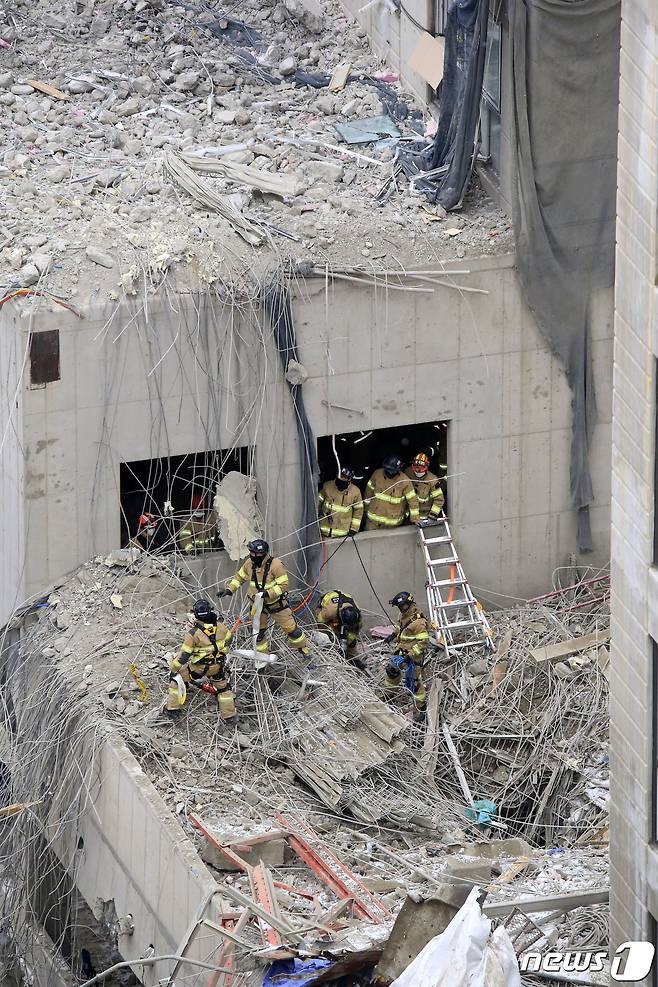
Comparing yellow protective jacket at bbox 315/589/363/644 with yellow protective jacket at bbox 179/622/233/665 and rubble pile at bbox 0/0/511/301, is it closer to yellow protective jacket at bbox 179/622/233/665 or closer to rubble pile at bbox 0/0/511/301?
yellow protective jacket at bbox 179/622/233/665

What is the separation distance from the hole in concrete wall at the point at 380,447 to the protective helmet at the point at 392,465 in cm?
46

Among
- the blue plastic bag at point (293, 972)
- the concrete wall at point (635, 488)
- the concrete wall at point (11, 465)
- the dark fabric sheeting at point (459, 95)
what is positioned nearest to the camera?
the concrete wall at point (635, 488)

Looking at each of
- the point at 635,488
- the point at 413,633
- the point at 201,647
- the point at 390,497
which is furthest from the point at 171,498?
the point at 635,488

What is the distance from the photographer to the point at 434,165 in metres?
23.2

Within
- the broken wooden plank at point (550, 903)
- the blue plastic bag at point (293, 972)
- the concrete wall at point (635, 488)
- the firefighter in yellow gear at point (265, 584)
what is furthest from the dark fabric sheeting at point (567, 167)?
the blue plastic bag at point (293, 972)

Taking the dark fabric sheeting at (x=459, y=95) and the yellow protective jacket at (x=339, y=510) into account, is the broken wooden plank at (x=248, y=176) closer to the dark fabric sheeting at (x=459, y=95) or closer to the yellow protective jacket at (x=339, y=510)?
the dark fabric sheeting at (x=459, y=95)

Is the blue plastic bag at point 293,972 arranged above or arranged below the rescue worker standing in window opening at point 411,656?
below

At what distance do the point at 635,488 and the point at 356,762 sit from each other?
5.36 meters

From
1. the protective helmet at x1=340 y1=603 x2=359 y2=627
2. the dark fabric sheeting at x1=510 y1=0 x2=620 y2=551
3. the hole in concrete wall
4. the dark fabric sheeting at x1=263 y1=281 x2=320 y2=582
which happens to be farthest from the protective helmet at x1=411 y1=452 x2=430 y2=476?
the protective helmet at x1=340 y1=603 x2=359 y2=627

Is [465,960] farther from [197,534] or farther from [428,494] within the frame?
[428,494]

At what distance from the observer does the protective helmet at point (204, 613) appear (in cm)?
1931

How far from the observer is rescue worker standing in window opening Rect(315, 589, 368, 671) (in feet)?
70.2

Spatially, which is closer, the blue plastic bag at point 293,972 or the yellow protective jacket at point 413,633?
the blue plastic bag at point 293,972

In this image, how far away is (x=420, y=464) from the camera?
22469 mm
